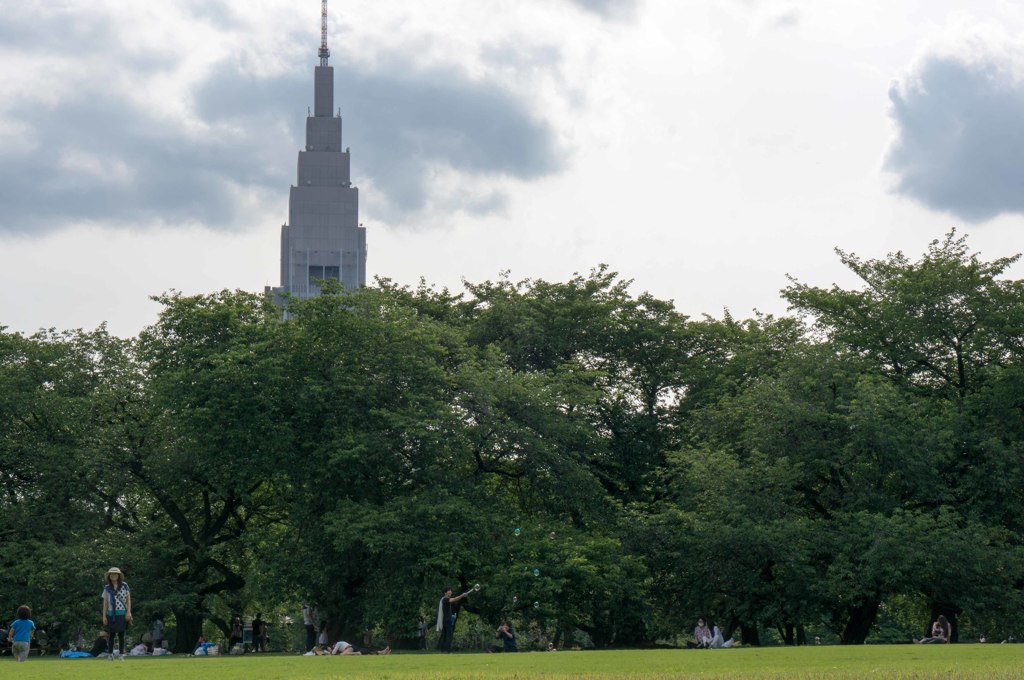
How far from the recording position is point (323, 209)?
18238 centimetres

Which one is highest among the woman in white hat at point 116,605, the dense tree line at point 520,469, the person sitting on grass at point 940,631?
the dense tree line at point 520,469

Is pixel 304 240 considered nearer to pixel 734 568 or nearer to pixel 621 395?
pixel 621 395

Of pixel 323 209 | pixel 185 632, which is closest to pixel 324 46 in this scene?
pixel 323 209

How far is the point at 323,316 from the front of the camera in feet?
161

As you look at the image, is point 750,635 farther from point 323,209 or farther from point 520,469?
point 323,209

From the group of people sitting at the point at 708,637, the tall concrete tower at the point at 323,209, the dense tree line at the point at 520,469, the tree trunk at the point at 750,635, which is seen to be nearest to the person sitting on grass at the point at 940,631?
the dense tree line at the point at 520,469

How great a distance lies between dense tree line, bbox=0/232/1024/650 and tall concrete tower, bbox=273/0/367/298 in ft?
411

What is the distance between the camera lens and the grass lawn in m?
20.0

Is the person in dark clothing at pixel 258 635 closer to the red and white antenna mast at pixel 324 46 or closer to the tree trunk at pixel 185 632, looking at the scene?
the tree trunk at pixel 185 632

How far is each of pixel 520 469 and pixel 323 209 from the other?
136185 millimetres

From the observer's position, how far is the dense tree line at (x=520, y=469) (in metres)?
44.6

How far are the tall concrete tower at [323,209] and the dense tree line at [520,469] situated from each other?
125155mm

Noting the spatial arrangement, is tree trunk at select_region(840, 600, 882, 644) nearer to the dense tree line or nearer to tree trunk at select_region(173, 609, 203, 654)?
the dense tree line

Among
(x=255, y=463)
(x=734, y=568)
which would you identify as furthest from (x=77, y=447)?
(x=734, y=568)
